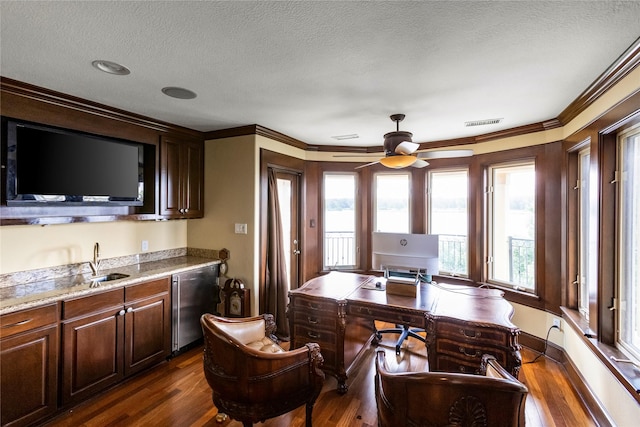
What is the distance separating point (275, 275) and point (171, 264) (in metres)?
1.19

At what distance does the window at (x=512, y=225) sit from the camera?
3.50 meters

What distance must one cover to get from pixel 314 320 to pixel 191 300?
59.1 inches

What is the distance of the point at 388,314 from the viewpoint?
2.38m

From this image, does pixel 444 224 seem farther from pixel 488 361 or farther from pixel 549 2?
pixel 549 2

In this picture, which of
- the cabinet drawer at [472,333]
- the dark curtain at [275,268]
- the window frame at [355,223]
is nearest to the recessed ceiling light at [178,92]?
the dark curtain at [275,268]

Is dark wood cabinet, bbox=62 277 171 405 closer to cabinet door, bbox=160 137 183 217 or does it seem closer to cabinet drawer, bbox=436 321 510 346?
cabinet door, bbox=160 137 183 217

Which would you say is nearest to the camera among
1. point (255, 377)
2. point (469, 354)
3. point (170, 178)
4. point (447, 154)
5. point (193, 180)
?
point (255, 377)

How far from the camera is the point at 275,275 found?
12.1 ft

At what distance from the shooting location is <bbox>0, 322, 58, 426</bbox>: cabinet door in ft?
6.37

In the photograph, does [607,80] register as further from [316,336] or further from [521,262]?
[316,336]

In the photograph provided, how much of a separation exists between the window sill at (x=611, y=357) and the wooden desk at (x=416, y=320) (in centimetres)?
61

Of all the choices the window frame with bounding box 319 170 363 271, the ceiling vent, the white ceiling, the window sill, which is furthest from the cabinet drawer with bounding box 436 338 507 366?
the window frame with bounding box 319 170 363 271

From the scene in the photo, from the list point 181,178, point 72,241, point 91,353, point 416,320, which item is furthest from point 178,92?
point 416,320

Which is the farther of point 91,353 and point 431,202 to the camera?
point 431,202
